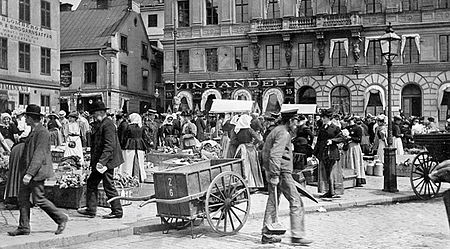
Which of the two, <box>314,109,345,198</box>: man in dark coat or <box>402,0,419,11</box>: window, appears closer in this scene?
<box>314,109,345,198</box>: man in dark coat

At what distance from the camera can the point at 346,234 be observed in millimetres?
9750

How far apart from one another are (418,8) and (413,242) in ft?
113

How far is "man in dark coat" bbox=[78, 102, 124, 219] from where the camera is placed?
10.4m

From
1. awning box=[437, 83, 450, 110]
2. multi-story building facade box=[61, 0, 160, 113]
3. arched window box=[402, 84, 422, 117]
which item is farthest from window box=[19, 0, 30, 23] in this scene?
awning box=[437, 83, 450, 110]

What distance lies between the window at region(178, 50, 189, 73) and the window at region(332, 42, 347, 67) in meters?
11.7

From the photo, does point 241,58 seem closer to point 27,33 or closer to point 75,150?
point 27,33

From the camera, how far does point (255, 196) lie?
1397 cm

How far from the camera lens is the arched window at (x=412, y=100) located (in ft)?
132

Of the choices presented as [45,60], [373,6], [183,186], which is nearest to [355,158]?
[183,186]

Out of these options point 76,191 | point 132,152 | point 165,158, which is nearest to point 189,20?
point 165,158

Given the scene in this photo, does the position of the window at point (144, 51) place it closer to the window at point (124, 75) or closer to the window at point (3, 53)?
the window at point (124, 75)

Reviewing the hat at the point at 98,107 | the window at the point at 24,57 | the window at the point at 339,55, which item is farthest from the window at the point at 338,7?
the hat at the point at 98,107

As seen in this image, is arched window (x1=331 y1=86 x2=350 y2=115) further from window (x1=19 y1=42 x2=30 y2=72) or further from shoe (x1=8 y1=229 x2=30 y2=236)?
shoe (x1=8 y1=229 x2=30 y2=236)

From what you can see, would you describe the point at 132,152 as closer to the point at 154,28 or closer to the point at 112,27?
the point at 112,27
